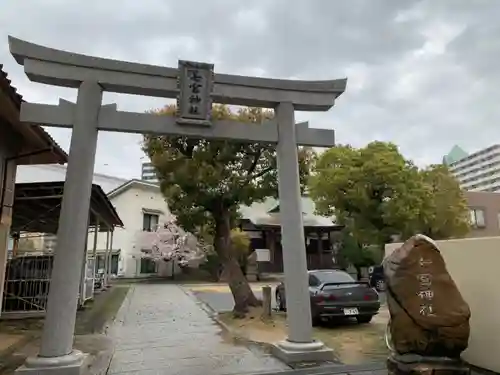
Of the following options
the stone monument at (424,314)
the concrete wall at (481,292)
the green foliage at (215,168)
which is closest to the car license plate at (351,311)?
the concrete wall at (481,292)

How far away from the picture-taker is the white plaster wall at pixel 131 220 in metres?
32.2

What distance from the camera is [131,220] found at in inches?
1314

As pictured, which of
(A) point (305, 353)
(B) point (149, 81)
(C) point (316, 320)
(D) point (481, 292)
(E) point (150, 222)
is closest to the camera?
(D) point (481, 292)

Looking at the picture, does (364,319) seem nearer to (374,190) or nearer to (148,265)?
(374,190)

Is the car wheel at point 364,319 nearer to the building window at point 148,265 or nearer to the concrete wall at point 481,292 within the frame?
the concrete wall at point 481,292

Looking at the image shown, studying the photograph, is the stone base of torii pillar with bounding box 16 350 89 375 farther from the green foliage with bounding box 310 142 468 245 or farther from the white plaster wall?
the white plaster wall

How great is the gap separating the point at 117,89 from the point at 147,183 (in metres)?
28.7

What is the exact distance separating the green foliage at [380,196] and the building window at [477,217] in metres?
12.6

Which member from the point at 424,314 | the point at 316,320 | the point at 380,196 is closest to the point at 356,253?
the point at 380,196

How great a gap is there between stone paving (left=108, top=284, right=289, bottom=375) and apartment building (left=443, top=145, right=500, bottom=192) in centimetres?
5197

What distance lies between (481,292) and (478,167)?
59.7 m

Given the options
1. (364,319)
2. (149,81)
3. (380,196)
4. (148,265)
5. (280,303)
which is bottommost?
(364,319)

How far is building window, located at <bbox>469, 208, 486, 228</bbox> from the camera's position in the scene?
A: 33438 mm

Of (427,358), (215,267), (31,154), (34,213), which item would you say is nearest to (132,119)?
(31,154)
